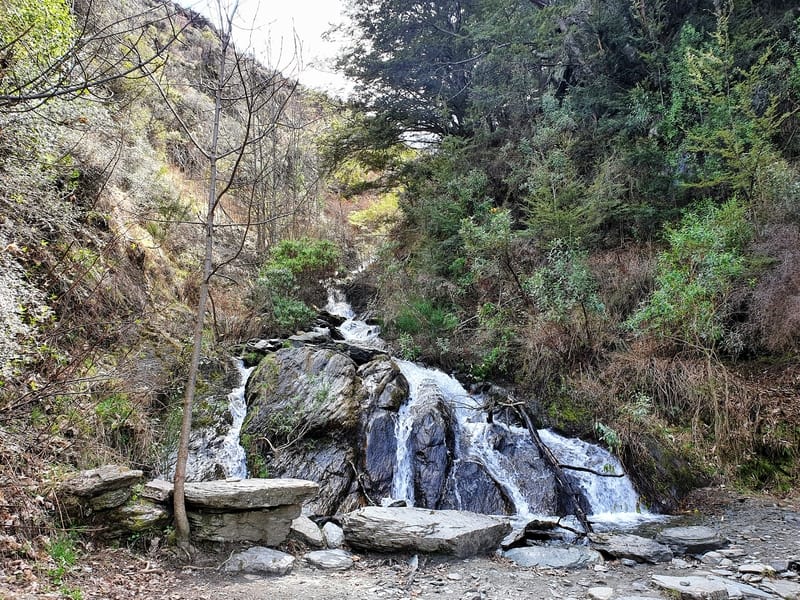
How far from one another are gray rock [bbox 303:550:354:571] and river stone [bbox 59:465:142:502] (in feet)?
6.19

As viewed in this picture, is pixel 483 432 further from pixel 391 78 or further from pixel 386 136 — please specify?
pixel 391 78

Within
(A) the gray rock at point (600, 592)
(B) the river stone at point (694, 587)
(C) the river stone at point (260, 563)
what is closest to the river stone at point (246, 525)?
(C) the river stone at point (260, 563)

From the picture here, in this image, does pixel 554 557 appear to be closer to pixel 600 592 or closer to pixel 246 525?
pixel 600 592

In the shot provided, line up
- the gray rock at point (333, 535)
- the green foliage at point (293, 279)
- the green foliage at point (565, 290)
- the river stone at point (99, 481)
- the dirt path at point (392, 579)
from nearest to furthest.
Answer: the dirt path at point (392, 579), the river stone at point (99, 481), the gray rock at point (333, 535), the green foliage at point (565, 290), the green foliage at point (293, 279)

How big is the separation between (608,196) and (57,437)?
9.99 metres

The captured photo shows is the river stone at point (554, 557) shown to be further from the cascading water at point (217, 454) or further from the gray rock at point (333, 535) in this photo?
the cascading water at point (217, 454)

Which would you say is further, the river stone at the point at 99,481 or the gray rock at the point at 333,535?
the gray rock at the point at 333,535

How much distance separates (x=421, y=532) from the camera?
183 inches

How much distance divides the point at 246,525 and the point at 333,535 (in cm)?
106

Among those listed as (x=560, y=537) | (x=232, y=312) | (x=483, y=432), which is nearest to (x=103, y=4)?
(x=232, y=312)

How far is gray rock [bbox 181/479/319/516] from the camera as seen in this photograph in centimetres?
436

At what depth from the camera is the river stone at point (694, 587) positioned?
3605 mm

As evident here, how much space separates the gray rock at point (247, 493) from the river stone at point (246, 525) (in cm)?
9

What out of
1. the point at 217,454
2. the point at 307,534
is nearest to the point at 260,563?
the point at 307,534
